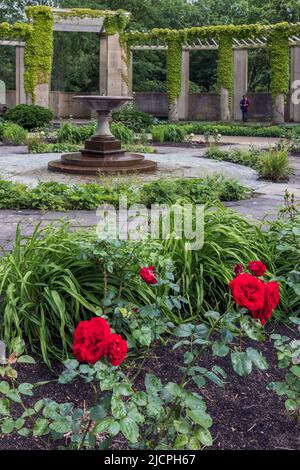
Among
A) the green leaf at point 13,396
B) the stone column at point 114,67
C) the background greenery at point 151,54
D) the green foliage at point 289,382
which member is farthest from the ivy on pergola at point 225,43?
the green leaf at point 13,396

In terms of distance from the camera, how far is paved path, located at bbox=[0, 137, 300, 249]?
20.6 feet

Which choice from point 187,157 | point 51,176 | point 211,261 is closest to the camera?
point 211,261

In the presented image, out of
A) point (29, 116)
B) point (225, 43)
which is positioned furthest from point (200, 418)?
point (225, 43)

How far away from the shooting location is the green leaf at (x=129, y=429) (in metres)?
1.78

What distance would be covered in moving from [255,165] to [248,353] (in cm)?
931

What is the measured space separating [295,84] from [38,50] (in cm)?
1075

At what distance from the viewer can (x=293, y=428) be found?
2496 mm

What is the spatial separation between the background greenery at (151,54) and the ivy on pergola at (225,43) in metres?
5.04

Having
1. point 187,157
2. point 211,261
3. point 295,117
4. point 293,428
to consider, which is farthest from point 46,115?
point 293,428

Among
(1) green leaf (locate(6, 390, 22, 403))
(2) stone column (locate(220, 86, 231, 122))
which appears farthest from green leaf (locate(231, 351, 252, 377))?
(2) stone column (locate(220, 86, 231, 122))

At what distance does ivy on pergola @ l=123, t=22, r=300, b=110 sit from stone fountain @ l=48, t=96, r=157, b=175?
15.1 meters

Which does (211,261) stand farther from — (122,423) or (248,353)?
(122,423)

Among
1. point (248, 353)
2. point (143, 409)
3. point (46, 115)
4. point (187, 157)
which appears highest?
point (46, 115)

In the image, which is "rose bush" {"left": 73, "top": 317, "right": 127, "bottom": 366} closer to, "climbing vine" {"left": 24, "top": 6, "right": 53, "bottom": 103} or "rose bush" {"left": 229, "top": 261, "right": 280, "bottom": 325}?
"rose bush" {"left": 229, "top": 261, "right": 280, "bottom": 325}
